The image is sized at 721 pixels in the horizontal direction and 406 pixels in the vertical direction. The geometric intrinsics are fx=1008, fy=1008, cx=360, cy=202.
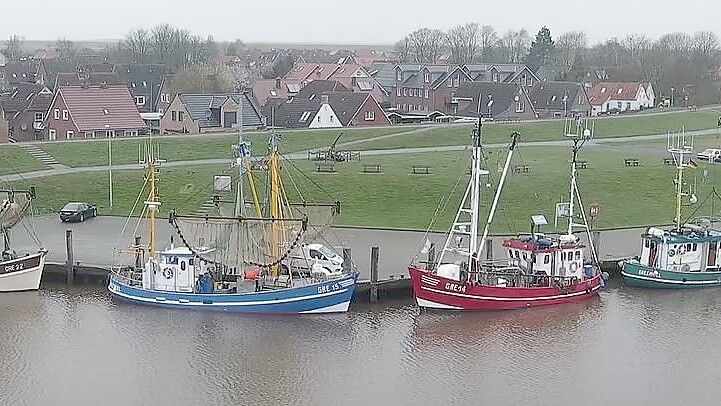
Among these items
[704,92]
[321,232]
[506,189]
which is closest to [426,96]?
[704,92]

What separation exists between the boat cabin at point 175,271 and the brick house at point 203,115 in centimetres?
3710

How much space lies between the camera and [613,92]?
89938 millimetres

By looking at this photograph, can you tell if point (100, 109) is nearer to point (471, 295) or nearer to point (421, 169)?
point (421, 169)

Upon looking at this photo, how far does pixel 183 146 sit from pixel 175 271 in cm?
2622

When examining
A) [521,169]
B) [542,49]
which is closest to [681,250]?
[521,169]

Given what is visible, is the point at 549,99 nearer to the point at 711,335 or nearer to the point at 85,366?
the point at 711,335

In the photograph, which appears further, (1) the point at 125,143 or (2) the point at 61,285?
(1) the point at 125,143

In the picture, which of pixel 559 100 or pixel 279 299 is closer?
pixel 279 299

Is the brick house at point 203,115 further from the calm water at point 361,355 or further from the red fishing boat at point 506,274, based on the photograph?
the red fishing boat at point 506,274

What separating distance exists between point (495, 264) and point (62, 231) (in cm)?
1643

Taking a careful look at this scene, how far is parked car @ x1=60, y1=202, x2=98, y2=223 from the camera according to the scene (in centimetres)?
3903

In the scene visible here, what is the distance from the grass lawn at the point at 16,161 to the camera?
47594 mm

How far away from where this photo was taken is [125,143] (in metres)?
54.4

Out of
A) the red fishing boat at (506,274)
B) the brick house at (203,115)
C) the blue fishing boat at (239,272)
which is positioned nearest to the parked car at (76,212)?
the blue fishing boat at (239,272)
